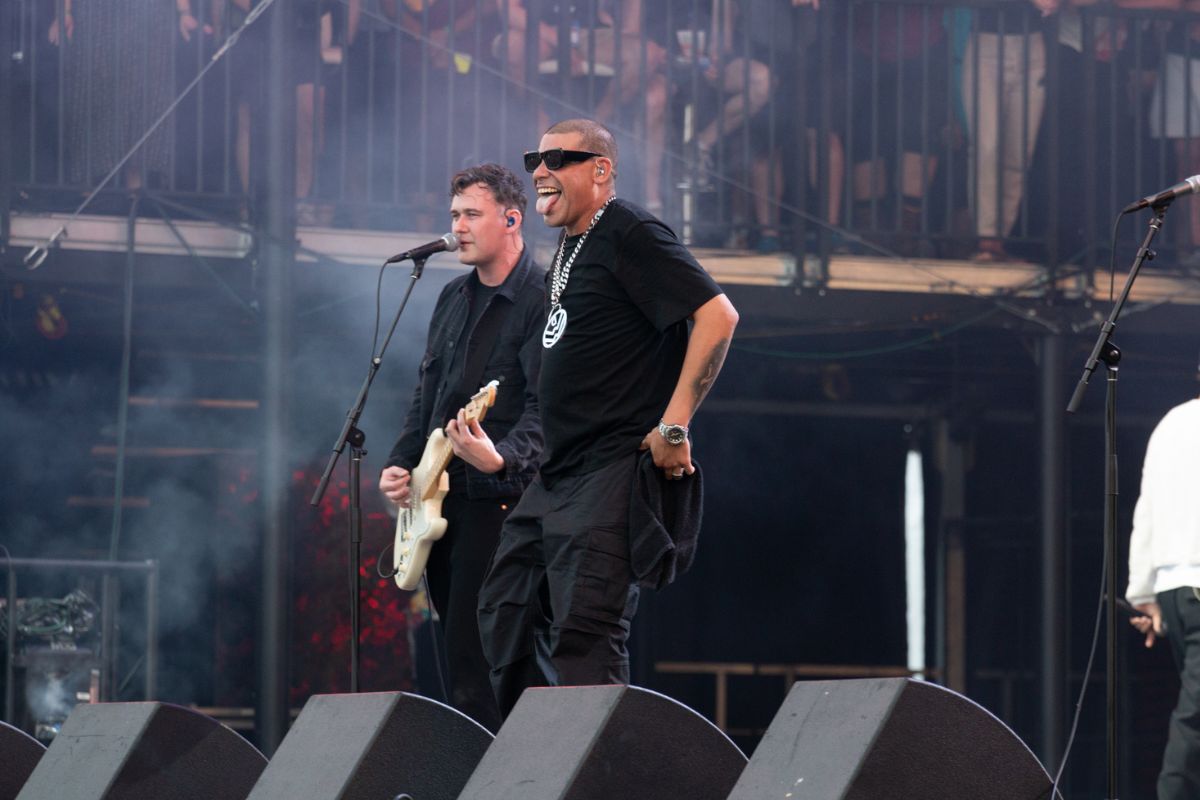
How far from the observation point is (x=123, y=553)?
28.1ft

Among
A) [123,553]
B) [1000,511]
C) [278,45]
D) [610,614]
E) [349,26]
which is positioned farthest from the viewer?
[1000,511]

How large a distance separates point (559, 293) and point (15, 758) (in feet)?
6.54

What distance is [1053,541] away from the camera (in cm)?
783

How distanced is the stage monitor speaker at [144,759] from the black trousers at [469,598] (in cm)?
60

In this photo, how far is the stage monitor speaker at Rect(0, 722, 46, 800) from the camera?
4656 millimetres

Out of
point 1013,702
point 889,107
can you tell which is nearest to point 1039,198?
point 889,107

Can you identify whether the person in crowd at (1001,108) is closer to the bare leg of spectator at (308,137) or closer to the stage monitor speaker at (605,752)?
the bare leg of spectator at (308,137)

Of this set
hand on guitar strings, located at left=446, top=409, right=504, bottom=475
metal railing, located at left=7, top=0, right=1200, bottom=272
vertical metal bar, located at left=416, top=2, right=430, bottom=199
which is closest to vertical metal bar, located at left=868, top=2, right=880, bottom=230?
metal railing, located at left=7, top=0, right=1200, bottom=272

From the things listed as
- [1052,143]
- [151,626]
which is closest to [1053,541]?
[1052,143]

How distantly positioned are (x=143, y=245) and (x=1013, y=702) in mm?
4799

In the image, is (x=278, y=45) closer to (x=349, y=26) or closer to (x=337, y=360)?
(x=349, y=26)

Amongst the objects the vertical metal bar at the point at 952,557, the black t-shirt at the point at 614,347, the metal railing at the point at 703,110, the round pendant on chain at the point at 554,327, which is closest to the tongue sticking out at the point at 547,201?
the black t-shirt at the point at 614,347

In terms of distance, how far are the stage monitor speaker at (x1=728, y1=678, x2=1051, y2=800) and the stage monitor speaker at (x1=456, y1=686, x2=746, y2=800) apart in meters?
0.18

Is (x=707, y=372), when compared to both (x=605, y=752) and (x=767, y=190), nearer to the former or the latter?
(x=605, y=752)
